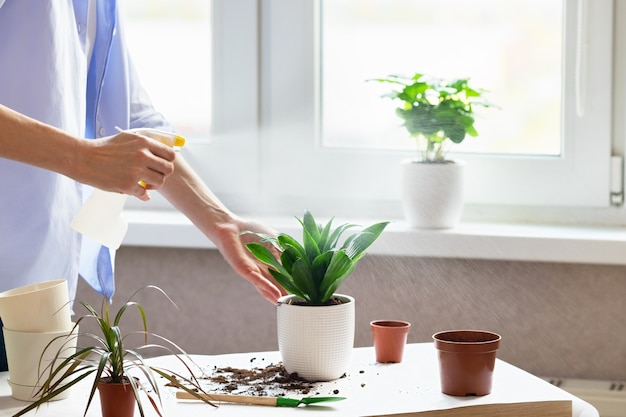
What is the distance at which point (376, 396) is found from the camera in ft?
4.50

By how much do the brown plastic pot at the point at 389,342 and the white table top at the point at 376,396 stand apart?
2 centimetres

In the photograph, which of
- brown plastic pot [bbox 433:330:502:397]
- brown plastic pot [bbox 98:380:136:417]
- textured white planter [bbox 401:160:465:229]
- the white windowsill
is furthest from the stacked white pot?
textured white planter [bbox 401:160:465:229]

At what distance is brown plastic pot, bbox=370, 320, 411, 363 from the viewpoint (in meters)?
1.56

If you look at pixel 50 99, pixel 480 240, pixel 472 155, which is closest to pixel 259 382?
pixel 50 99

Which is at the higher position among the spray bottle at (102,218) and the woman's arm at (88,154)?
the woman's arm at (88,154)

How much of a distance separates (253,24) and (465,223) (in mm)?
731

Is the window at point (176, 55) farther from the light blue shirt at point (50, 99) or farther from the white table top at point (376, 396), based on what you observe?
the white table top at point (376, 396)

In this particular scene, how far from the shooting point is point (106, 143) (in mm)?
1374

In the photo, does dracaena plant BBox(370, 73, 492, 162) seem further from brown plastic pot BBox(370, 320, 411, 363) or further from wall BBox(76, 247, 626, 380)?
brown plastic pot BBox(370, 320, 411, 363)

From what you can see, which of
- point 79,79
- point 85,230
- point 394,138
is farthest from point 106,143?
point 394,138

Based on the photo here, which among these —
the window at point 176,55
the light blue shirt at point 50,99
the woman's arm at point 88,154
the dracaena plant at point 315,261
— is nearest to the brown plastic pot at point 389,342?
the dracaena plant at point 315,261

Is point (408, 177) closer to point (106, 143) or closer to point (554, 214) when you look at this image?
point (554, 214)

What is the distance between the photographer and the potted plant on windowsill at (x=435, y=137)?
7.04ft

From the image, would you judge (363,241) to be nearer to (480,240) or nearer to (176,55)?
(480,240)
